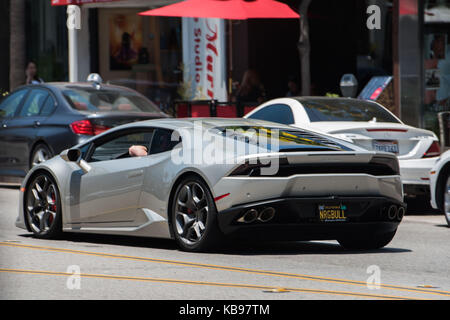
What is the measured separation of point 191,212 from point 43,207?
2.06 metres

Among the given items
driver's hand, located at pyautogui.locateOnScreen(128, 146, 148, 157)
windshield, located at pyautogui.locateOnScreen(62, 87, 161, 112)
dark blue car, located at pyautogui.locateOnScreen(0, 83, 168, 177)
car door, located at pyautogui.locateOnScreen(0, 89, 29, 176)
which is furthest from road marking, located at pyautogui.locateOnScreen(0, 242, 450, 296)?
car door, located at pyautogui.locateOnScreen(0, 89, 29, 176)

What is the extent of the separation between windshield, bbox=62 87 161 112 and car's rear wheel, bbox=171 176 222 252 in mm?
6155

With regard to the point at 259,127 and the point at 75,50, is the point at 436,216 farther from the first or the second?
the point at 75,50

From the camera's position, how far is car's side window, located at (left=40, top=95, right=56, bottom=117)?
15.4 metres

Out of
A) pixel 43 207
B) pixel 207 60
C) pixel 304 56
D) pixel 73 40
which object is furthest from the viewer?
pixel 73 40

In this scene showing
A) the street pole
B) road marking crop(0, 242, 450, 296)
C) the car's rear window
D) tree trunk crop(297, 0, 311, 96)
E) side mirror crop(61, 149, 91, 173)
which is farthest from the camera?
the street pole

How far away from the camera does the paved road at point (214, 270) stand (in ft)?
22.8

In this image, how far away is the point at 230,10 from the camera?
19.1 m

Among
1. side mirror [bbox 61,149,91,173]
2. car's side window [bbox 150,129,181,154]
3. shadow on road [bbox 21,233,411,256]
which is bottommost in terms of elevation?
shadow on road [bbox 21,233,411,256]

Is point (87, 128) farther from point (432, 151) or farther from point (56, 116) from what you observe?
point (432, 151)

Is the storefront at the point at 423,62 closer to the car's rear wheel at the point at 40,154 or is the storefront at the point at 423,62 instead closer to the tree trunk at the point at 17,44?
the car's rear wheel at the point at 40,154

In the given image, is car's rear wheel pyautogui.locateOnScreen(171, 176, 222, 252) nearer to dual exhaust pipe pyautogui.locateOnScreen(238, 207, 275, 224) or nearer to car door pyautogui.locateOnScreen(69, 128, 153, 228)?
dual exhaust pipe pyautogui.locateOnScreen(238, 207, 275, 224)

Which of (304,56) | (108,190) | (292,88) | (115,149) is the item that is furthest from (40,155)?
(292,88)
